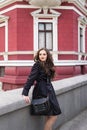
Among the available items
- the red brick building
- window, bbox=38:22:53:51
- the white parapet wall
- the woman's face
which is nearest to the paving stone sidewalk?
the white parapet wall

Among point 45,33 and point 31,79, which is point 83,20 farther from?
point 31,79

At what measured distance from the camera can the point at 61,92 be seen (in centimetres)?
543

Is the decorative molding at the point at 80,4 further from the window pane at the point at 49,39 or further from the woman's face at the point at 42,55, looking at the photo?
the woman's face at the point at 42,55

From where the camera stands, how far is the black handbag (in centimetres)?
382

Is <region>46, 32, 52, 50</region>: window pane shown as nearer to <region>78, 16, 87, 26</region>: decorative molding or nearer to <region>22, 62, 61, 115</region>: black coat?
<region>78, 16, 87, 26</region>: decorative molding

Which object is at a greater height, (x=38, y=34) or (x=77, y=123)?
(x=38, y=34)

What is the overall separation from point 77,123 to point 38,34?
39.2 feet

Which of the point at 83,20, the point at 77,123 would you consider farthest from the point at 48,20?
the point at 77,123

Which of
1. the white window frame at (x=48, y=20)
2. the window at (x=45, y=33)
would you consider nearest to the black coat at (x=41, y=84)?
the white window frame at (x=48, y=20)

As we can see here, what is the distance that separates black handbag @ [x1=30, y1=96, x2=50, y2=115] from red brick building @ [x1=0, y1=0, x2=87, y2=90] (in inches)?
511

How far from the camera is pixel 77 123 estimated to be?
19.1 feet

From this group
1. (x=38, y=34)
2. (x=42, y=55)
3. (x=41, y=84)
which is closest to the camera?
(x=41, y=84)

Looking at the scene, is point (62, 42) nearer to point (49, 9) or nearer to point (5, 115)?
point (49, 9)

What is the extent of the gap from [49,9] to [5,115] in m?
14.3
